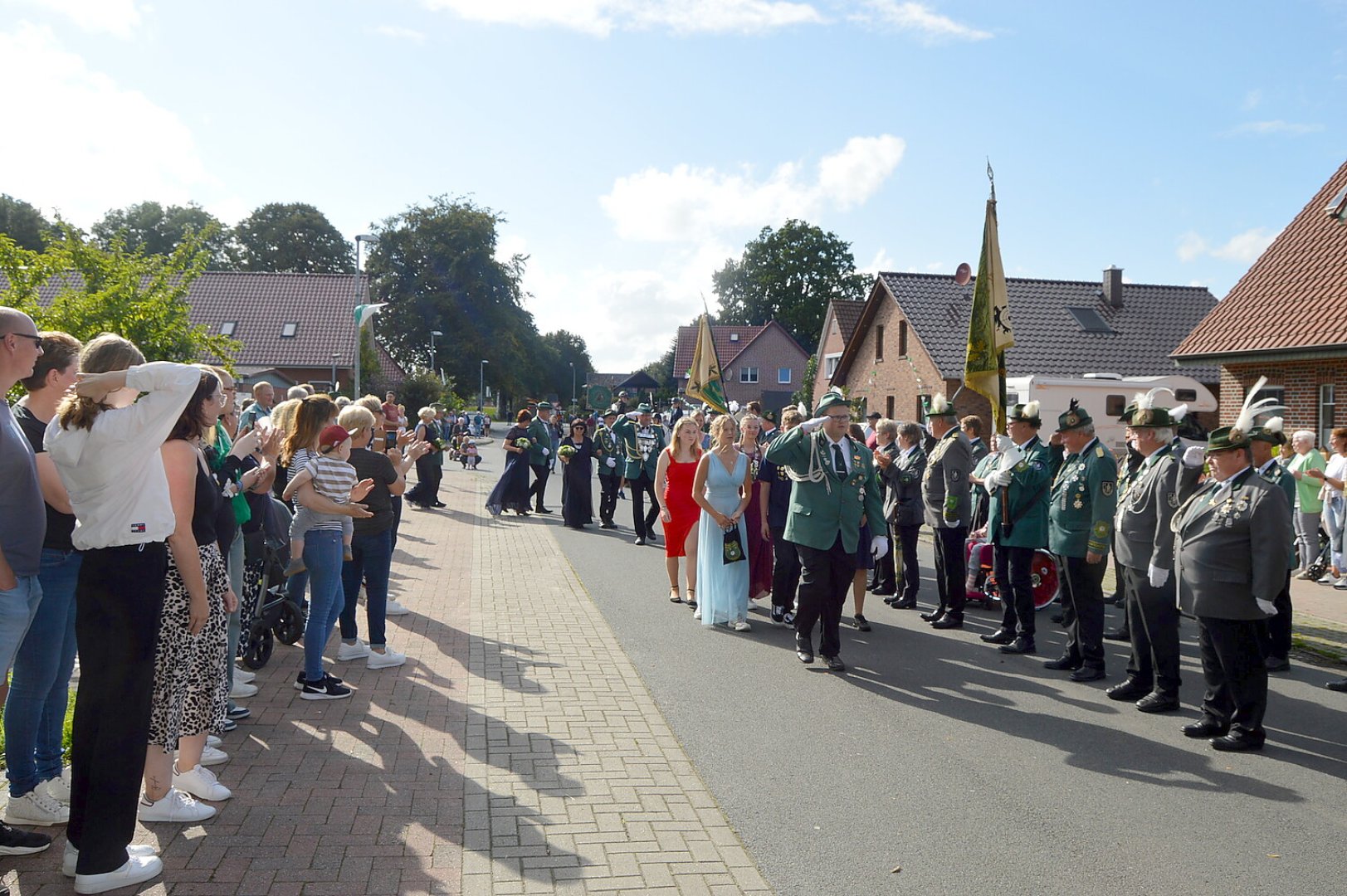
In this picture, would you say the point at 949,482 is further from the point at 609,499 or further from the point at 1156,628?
the point at 609,499

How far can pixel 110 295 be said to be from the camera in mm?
13633

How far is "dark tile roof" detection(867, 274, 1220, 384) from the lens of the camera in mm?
33750

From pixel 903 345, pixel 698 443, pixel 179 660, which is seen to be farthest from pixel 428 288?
pixel 179 660

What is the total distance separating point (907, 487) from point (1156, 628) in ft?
13.2

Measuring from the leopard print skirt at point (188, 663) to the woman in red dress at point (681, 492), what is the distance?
17.7 feet

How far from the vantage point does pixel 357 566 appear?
713 centimetres

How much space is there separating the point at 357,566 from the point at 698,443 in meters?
4.03

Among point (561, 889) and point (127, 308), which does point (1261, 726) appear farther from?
point (127, 308)

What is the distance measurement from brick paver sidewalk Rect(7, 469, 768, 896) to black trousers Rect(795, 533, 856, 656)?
56.1 inches

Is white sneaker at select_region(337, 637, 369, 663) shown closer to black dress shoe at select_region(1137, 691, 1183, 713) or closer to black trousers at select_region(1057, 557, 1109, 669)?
black trousers at select_region(1057, 557, 1109, 669)

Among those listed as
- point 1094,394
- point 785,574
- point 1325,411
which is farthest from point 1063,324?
point 785,574

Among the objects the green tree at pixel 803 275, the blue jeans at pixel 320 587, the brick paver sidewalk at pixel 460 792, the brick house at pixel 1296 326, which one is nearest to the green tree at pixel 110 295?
the brick paver sidewalk at pixel 460 792

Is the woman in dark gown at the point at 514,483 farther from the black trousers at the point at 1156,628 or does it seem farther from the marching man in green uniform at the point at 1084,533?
the black trousers at the point at 1156,628

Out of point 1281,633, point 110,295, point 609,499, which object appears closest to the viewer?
point 1281,633
